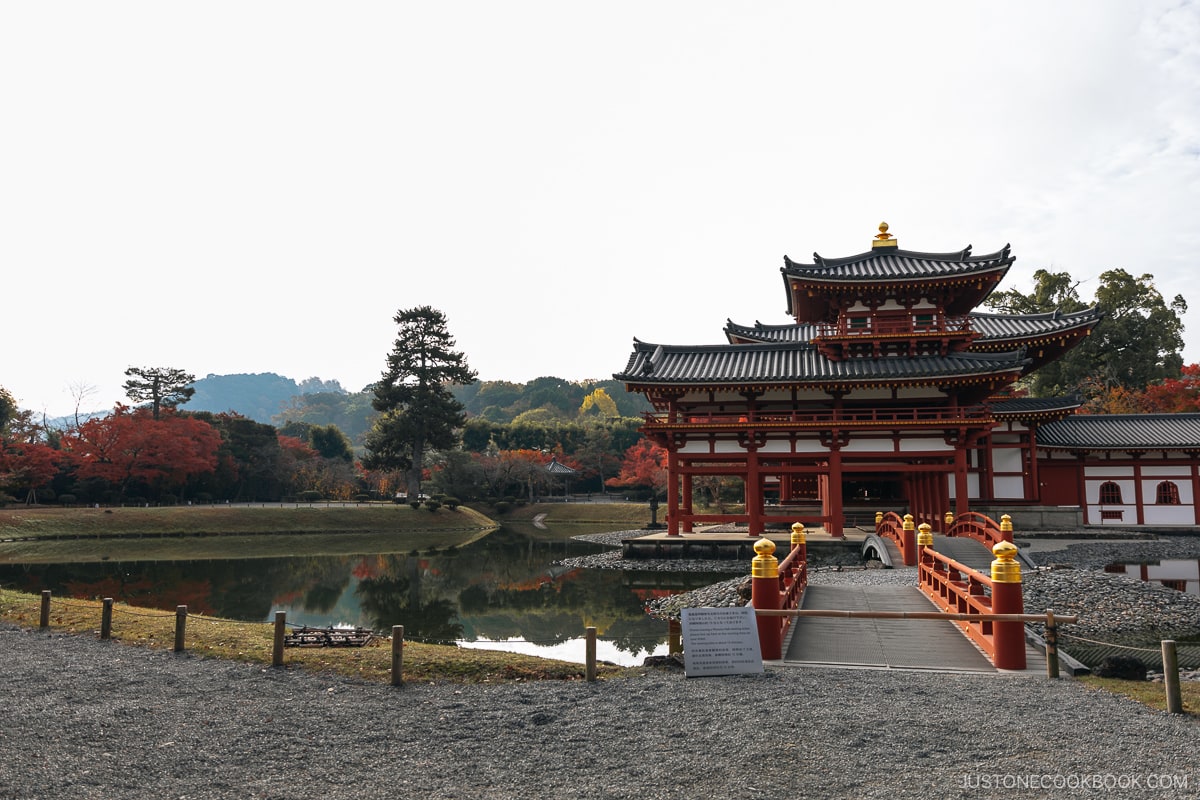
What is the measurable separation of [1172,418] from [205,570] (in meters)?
40.9

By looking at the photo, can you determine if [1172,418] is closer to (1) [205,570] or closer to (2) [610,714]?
Result: (2) [610,714]

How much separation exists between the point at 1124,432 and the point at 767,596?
2913cm

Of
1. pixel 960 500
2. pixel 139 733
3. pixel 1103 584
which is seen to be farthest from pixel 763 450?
pixel 139 733

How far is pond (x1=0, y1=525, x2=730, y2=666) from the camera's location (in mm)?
16333

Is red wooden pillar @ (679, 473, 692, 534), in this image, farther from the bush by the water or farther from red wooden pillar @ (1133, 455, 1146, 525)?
the bush by the water

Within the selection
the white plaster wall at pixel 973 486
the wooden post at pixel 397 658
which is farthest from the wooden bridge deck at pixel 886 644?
the white plaster wall at pixel 973 486

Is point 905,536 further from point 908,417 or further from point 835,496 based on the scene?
point 908,417

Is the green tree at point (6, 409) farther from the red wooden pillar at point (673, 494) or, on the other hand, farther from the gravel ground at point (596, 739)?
the gravel ground at point (596, 739)

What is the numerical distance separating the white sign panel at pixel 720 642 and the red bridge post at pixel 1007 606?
309cm

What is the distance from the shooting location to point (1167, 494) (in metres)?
30.3

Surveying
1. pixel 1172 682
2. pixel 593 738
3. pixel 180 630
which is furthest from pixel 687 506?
pixel 593 738

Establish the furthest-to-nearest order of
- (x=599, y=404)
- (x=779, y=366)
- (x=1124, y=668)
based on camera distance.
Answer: (x=599, y=404) < (x=779, y=366) < (x=1124, y=668)

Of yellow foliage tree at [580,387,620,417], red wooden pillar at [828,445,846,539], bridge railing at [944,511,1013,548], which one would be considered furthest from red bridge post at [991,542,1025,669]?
yellow foliage tree at [580,387,620,417]

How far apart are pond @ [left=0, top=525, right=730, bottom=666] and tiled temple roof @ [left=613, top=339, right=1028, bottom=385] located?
7490 mm
